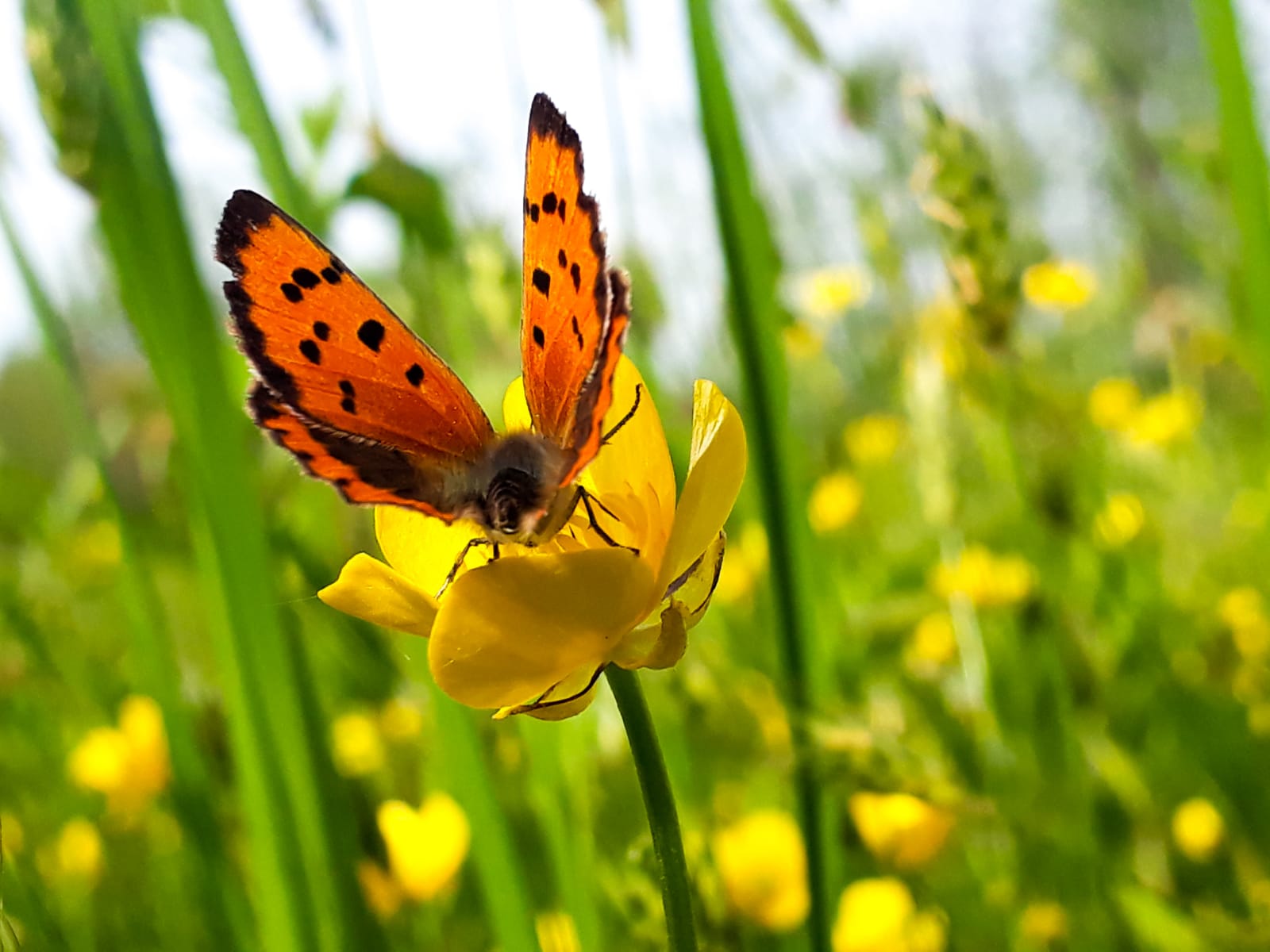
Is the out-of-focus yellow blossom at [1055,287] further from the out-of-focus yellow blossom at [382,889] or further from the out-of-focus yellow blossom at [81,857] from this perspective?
the out-of-focus yellow blossom at [81,857]

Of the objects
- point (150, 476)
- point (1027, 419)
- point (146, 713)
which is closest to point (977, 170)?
point (1027, 419)

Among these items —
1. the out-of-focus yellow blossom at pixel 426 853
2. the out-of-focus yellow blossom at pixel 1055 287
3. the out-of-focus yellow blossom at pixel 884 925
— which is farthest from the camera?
the out-of-focus yellow blossom at pixel 1055 287

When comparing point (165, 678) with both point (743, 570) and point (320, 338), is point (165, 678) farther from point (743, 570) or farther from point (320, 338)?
point (743, 570)

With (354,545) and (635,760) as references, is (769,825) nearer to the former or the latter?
(354,545)

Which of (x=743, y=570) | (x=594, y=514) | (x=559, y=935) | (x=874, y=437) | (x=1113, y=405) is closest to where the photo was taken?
(x=594, y=514)

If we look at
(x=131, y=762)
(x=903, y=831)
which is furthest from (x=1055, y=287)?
(x=131, y=762)

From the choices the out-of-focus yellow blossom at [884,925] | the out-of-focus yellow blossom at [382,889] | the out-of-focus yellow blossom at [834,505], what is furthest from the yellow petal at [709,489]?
the out-of-focus yellow blossom at [834,505]
